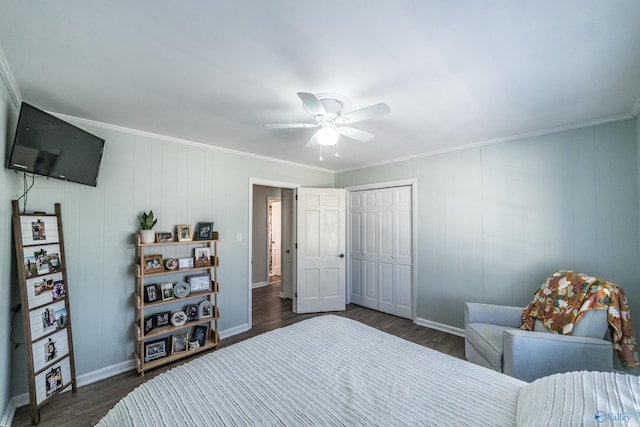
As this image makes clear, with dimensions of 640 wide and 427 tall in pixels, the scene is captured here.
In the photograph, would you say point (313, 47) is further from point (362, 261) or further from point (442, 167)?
point (362, 261)

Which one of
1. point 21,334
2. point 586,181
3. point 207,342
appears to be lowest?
point 207,342

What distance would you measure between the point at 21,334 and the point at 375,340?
278 centimetres

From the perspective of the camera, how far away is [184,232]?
2.87 meters

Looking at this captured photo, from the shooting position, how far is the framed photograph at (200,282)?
9.30 feet

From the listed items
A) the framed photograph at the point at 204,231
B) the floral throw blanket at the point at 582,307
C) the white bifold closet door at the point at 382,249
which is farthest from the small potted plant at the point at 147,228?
the floral throw blanket at the point at 582,307

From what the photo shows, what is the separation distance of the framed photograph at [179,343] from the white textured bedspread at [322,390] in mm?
1444

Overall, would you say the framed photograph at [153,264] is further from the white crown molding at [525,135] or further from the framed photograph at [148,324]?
the white crown molding at [525,135]

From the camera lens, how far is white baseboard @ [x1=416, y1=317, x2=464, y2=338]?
3.24 meters

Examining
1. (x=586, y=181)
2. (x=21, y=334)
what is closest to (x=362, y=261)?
(x=586, y=181)

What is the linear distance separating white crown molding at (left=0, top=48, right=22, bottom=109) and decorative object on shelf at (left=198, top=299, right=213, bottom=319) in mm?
2341

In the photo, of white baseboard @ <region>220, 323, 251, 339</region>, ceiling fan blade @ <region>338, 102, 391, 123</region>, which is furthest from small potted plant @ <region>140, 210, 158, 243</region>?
ceiling fan blade @ <region>338, 102, 391, 123</region>

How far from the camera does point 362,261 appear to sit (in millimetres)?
4367

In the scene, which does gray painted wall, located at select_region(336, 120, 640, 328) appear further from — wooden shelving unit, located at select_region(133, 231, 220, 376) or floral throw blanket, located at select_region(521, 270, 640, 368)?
wooden shelving unit, located at select_region(133, 231, 220, 376)

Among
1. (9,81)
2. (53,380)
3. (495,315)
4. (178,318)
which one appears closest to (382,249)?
(495,315)
